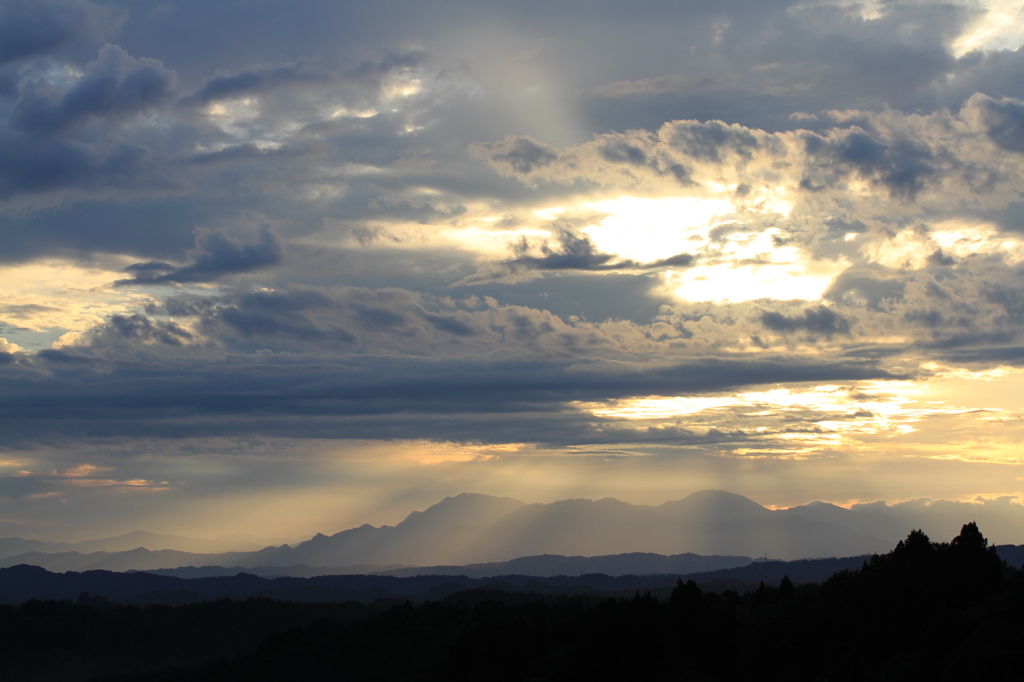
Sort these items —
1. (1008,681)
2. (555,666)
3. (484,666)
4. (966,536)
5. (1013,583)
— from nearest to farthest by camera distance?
(1008,681)
(1013,583)
(966,536)
(555,666)
(484,666)

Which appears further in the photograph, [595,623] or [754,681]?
[595,623]

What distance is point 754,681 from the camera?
144 metres

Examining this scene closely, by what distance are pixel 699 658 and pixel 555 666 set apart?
29730 millimetres

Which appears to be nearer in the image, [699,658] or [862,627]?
[862,627]

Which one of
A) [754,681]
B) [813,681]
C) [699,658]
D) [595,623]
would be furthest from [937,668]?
[595,623]

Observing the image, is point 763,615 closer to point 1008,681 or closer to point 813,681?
point 813,681

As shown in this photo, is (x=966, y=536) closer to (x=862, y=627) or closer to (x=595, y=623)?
(x=862, y=627)

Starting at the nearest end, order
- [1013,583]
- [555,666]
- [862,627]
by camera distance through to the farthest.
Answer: [1013,583] → [862,627] → [555,666]

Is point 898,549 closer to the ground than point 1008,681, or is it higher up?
higher up

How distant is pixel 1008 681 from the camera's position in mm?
102562

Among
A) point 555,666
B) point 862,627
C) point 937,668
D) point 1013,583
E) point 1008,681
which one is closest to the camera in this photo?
point 1008,681

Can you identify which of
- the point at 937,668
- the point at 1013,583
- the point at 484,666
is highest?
the point at 1013,583

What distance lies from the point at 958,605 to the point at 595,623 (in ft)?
216

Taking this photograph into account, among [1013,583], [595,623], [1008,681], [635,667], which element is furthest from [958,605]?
[595,623]
